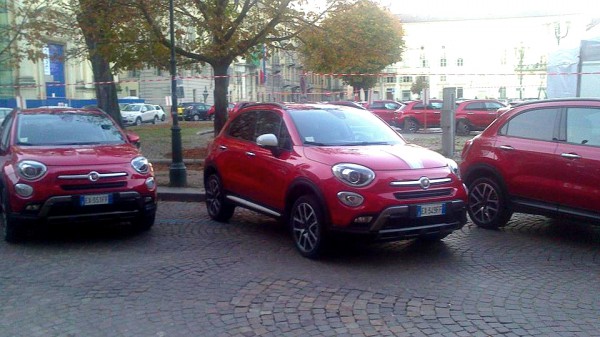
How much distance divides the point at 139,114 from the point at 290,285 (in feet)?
138

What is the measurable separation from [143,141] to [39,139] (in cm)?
1488

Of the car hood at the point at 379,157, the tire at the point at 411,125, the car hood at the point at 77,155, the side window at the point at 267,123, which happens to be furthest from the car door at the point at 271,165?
the tire at the point at 411,125

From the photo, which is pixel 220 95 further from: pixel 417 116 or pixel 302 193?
pixel 417 116

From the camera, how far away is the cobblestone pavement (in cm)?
558

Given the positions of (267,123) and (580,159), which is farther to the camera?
(267,123)

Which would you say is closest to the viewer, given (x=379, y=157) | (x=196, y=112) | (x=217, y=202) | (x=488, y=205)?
(x=379, y=157)

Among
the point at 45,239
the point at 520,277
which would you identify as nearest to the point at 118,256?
the point at 45,239

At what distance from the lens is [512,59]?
61.8 m

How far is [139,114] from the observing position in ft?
154

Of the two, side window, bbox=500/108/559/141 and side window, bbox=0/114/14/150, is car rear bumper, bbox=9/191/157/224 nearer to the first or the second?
side window, bbox=0/114/14/150

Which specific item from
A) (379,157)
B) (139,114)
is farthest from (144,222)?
(139,114)

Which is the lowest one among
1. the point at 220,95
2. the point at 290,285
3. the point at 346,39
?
the point at 290,285

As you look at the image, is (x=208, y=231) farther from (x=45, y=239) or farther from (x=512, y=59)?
(x=512, y=59)

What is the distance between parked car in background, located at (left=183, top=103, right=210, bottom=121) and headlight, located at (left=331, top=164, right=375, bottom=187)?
→ 43.4m
